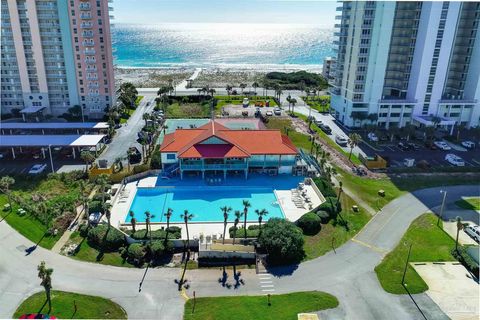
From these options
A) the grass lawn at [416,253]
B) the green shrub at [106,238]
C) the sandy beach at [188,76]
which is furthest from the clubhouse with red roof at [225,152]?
the sandy beach at [188,76]

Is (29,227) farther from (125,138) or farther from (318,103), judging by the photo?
(318,103)

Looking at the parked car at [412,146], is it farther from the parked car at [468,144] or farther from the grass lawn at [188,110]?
the grass lawn at [188,110]

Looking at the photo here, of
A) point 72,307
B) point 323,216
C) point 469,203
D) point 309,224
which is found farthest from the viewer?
point 469,203

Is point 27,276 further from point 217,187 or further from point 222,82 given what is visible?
point 222,82

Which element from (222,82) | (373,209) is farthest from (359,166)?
(222,82)

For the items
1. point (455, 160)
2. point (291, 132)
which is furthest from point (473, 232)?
point (291, 132)

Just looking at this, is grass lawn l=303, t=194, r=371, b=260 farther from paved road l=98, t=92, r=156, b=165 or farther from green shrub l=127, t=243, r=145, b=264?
paved road l=98, t=92, r=156, b=165
